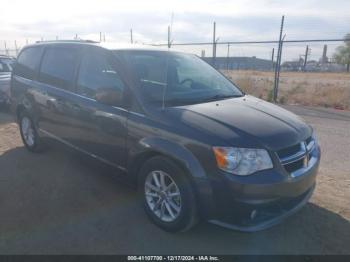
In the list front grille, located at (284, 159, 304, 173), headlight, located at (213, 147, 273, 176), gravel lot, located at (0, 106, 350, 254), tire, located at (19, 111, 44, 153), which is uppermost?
headlight, located at (213, 147, 273, 176)

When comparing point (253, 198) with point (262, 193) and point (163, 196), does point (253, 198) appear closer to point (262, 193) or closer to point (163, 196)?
point (262, 193)

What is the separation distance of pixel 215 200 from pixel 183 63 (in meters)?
2.11

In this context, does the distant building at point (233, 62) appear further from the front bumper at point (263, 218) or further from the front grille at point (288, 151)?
the front bumper at point (263, 218)

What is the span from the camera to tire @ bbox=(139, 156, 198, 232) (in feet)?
9.60

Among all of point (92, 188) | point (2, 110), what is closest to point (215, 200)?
point (92, 188)

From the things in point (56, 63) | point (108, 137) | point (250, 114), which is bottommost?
point (108, 137)

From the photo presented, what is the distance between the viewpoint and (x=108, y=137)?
3.59 metres

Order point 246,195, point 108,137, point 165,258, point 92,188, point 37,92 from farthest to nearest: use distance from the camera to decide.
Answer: point 37,92 → point 92,188 → point 108,137 → point 165,258 → point 246,195

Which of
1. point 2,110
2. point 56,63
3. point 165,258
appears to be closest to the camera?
point 165,258

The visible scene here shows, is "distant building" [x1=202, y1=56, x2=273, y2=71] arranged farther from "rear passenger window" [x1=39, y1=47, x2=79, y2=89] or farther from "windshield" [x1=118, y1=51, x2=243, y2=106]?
"rear passenger window" [x1=39, y1=47, x2=79, y2=89]

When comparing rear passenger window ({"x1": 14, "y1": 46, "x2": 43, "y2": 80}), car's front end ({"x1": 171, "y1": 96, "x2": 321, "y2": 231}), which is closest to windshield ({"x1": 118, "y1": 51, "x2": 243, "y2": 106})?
car's front end ({"x1": 171, "y1": 96, "x2": 321, "y2": 231})

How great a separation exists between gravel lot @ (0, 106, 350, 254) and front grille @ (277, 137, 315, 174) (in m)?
0.72

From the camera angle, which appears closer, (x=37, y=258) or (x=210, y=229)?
(x=37, y=258)

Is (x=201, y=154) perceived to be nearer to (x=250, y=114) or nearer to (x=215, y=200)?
(x=215, y=200)
